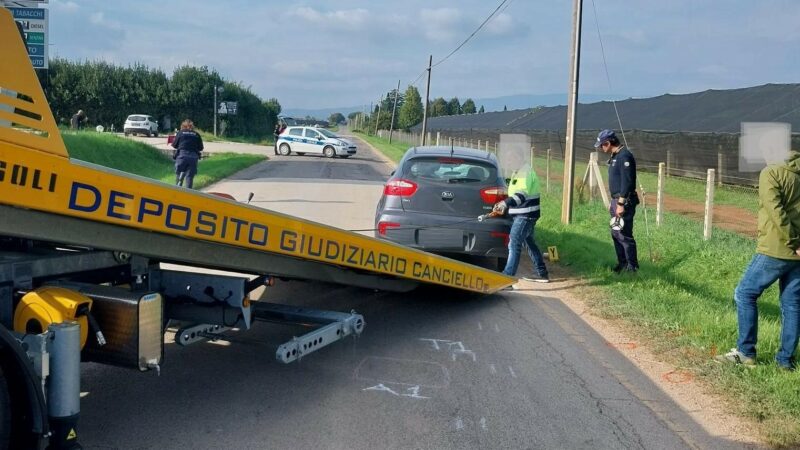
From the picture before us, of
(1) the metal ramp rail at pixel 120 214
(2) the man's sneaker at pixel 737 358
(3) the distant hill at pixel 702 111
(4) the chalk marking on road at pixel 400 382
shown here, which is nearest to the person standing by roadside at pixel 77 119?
(3) the distant hill at pixel 702 111

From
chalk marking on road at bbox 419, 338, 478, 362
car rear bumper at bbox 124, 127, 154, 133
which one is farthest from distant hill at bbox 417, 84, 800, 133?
car rear bumper at bbox 124, 127, 154, 133

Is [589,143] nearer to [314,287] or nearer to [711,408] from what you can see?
[314,287]

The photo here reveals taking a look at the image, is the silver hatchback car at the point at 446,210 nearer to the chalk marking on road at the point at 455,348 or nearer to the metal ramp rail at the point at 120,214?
the chalk marking on road at the point at 455,348

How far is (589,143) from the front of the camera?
102 ft

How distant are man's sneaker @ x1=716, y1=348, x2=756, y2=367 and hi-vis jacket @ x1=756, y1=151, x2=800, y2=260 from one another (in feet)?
2.81

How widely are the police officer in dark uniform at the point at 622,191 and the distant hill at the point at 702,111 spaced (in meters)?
13.6

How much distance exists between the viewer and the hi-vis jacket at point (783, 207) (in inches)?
218

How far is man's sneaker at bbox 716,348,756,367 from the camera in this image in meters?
5.90

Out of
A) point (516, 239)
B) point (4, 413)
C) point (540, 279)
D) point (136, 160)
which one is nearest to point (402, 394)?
point (4, 413)

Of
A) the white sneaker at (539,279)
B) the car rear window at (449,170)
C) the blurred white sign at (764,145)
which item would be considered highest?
the blurred white sign at (764,145)

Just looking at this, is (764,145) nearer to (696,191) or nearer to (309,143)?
(696,191)

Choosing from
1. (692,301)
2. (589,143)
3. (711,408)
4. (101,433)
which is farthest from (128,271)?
(589,143)

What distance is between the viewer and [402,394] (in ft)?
16.9

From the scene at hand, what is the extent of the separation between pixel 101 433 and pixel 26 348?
1082 millimetres
